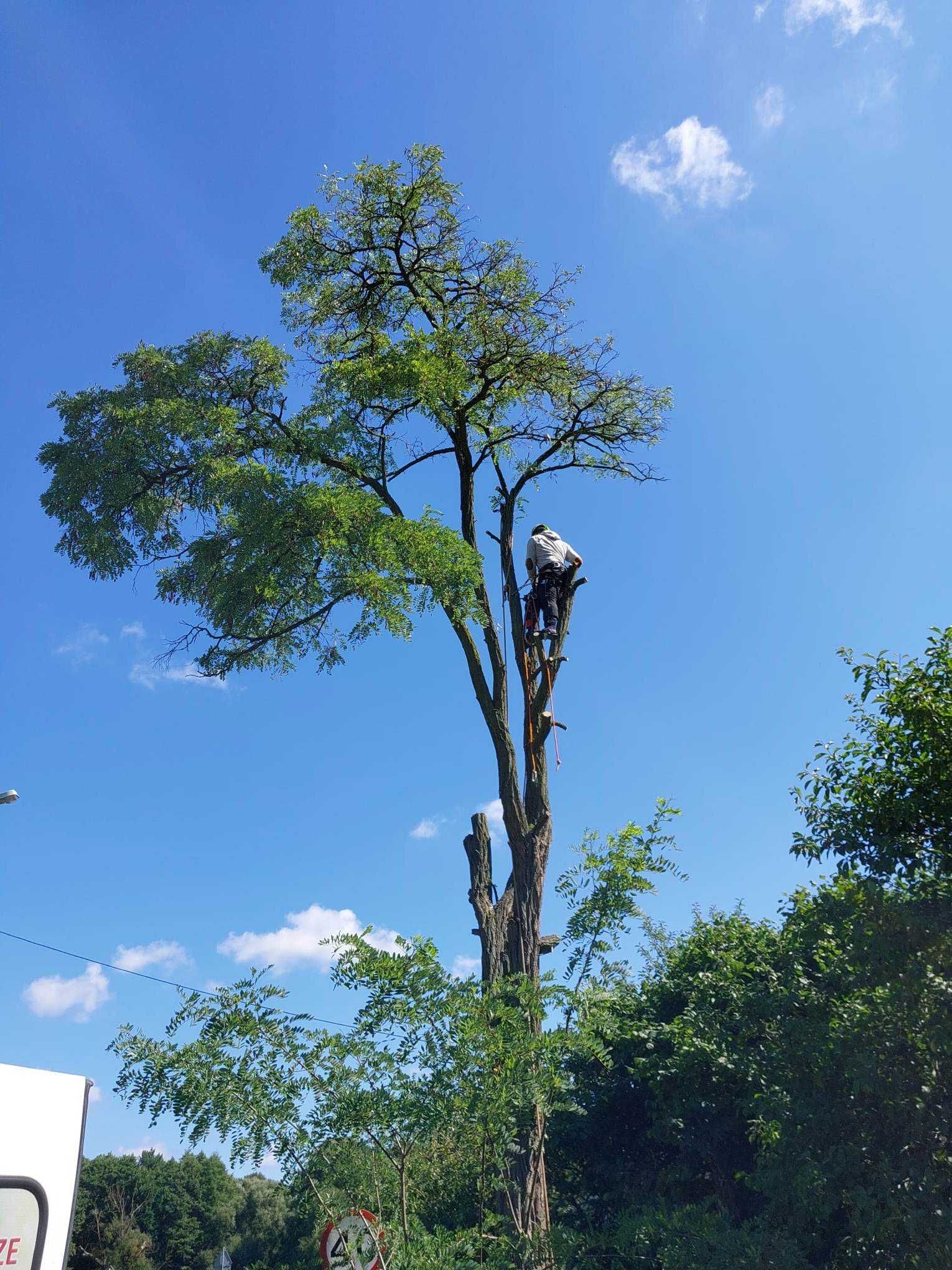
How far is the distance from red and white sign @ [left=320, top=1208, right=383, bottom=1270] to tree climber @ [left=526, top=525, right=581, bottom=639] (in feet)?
17.9

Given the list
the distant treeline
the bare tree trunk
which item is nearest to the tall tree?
the bare tree trunk

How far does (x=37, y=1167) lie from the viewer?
11.3ft

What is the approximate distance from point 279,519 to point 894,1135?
7965 millimetres

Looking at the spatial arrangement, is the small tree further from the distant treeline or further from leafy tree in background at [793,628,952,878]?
the distant treeline

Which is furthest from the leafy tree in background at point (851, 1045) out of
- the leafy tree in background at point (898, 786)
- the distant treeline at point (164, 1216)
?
the distant treeline at point (164, 1216)

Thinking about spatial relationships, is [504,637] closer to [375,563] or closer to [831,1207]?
[375,563]

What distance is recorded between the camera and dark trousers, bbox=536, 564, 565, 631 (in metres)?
9.32

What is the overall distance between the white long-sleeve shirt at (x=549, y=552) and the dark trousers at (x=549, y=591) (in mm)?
58

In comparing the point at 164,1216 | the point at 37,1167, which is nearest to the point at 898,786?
the point at 37,1167

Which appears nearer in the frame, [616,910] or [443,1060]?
[443,1060]

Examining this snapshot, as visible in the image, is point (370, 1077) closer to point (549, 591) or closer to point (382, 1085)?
point (382, 1085)

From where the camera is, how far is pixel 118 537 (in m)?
10.2

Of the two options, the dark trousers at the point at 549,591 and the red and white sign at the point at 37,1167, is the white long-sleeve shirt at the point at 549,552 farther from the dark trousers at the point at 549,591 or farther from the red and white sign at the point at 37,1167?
the red and white sign at the point at 37,1167

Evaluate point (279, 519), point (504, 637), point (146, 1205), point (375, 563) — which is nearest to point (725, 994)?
point (504, 637)
